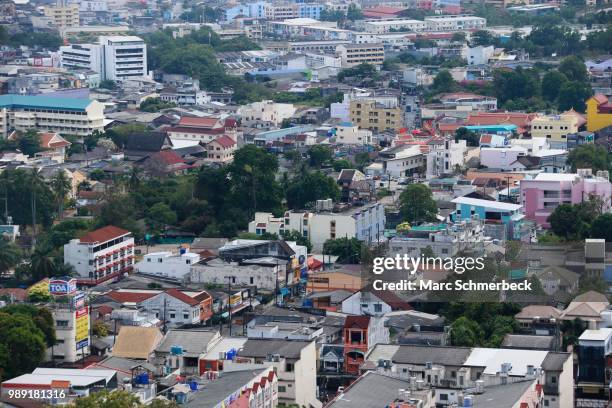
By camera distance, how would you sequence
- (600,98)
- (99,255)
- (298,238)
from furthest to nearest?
1. (600,98)
2. (298,238)
3. (99,255)

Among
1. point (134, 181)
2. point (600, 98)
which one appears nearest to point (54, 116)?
point (134, 181)

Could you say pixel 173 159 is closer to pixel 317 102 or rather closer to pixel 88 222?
pixel 88 222

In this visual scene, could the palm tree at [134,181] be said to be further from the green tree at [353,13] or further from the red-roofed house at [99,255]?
the green tree at [353,13]

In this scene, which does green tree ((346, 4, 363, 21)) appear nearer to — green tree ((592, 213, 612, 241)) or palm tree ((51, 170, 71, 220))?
palm tree ((51, 170, 71, 220))

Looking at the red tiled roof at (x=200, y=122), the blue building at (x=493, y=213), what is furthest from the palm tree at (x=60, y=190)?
the red tiled roof at (x=200, y=122)

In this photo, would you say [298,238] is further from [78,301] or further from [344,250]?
[78,301]

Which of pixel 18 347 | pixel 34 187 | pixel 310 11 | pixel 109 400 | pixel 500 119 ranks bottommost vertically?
pixel 310 11
